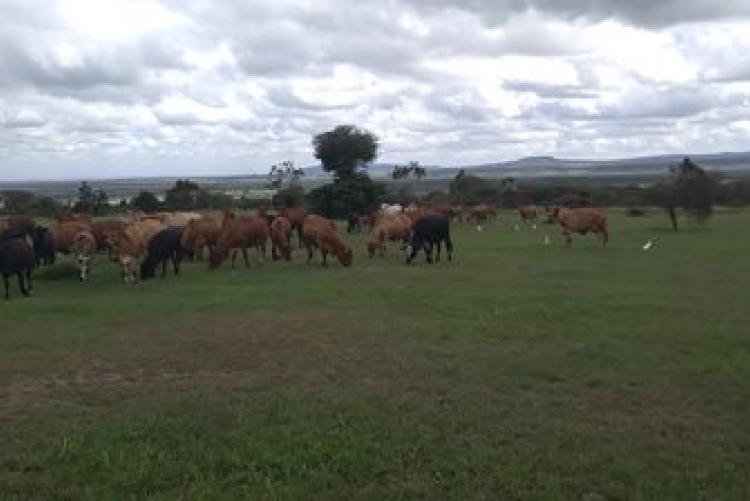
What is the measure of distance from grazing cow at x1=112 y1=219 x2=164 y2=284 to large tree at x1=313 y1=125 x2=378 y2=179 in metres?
40.8

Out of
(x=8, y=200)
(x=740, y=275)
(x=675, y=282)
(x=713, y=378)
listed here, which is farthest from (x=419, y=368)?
(x=8, y=200)

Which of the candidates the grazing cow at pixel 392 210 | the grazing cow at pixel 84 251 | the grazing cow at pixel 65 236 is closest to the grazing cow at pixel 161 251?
the grazing cow at pixel 84 251

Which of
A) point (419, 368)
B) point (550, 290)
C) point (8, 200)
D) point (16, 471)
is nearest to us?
point (16, 471)

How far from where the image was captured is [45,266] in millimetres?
28375

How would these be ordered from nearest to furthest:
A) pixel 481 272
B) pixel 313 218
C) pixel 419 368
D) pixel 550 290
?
1. pixel 419 368
2. pixel 550 290
3. pixel 481 272
4. pixel 313 218

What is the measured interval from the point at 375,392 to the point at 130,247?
15340 millimetres

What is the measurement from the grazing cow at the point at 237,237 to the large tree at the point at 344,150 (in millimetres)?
38396

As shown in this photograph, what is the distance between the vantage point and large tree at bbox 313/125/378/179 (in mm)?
67688

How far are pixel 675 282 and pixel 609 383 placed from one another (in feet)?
43.3

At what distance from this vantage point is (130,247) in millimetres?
25344

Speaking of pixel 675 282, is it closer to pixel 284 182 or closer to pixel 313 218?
pixel 313 218

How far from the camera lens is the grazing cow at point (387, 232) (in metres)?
32.6

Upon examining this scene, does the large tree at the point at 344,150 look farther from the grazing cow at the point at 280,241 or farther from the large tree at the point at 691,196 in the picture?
the grazing cow at the point at 280,241

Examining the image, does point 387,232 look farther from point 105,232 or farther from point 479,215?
point 479,215
